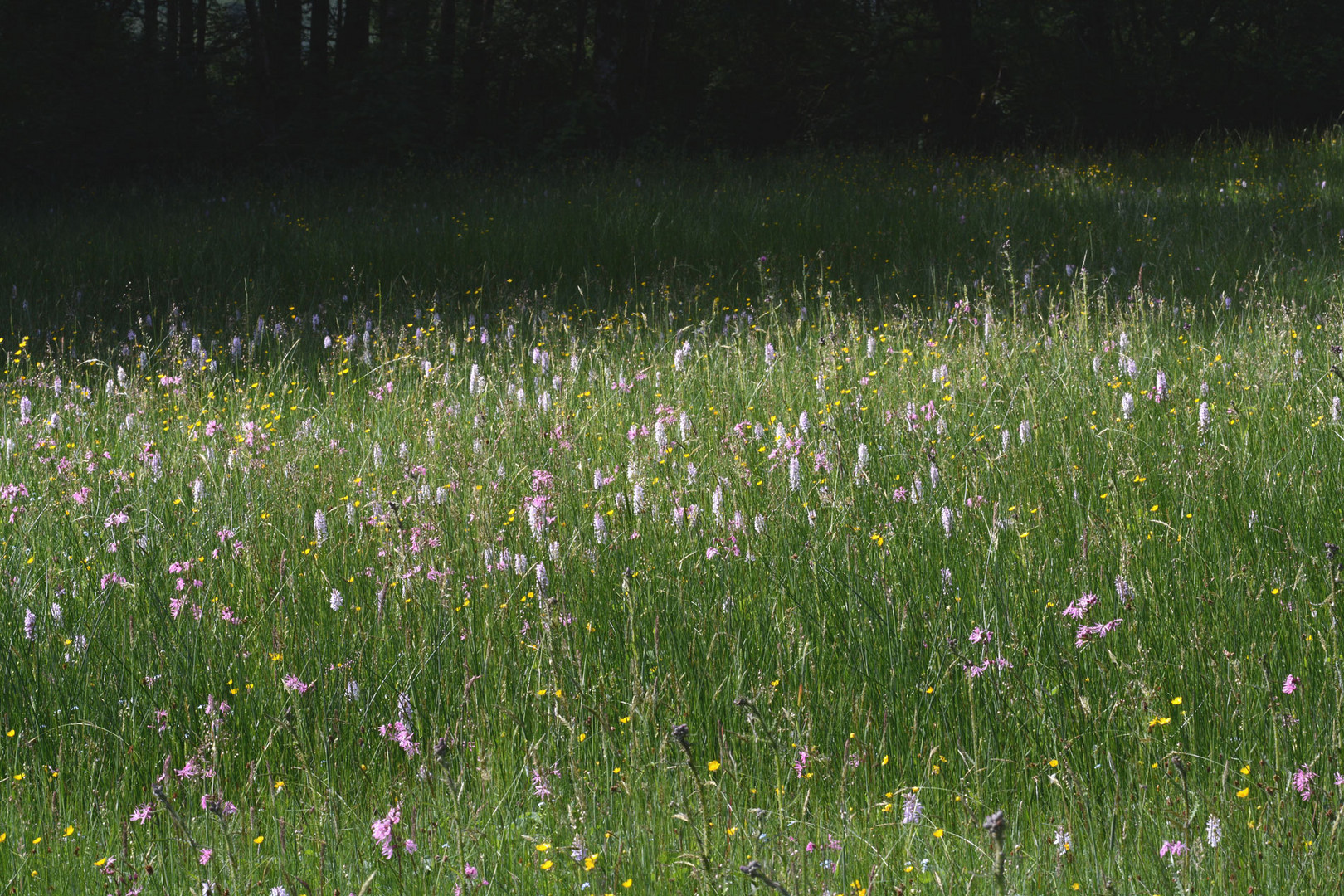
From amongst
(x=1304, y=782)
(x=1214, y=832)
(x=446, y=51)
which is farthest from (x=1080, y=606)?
(x=446, y=51)

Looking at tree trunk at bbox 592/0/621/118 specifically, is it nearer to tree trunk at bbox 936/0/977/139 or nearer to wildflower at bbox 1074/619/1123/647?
tree trunk at bbox 936/0/977/139

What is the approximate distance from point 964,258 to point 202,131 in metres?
14.7

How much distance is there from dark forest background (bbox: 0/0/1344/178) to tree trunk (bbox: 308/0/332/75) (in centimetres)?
5

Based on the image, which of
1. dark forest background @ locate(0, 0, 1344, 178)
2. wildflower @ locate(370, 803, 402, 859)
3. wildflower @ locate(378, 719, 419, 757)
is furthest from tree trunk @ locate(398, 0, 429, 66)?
wildflower @ locate(370, 803, 402, 859)

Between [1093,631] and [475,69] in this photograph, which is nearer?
[1093,631]

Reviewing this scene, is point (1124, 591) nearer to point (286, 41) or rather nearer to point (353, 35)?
point (353, 35)

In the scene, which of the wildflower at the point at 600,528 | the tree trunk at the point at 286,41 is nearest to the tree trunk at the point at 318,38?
the tree trunk at the point at 286,41

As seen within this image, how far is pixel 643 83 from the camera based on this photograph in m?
24.2

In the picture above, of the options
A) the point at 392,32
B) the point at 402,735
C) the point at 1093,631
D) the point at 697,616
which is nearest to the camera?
the point at 402,735

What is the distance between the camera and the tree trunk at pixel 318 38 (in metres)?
21.5

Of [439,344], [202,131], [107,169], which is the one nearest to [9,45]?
[107,169]

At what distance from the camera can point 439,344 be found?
621 centimetres

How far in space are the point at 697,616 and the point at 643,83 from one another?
22810 millimetres

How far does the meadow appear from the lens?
2092 mm
